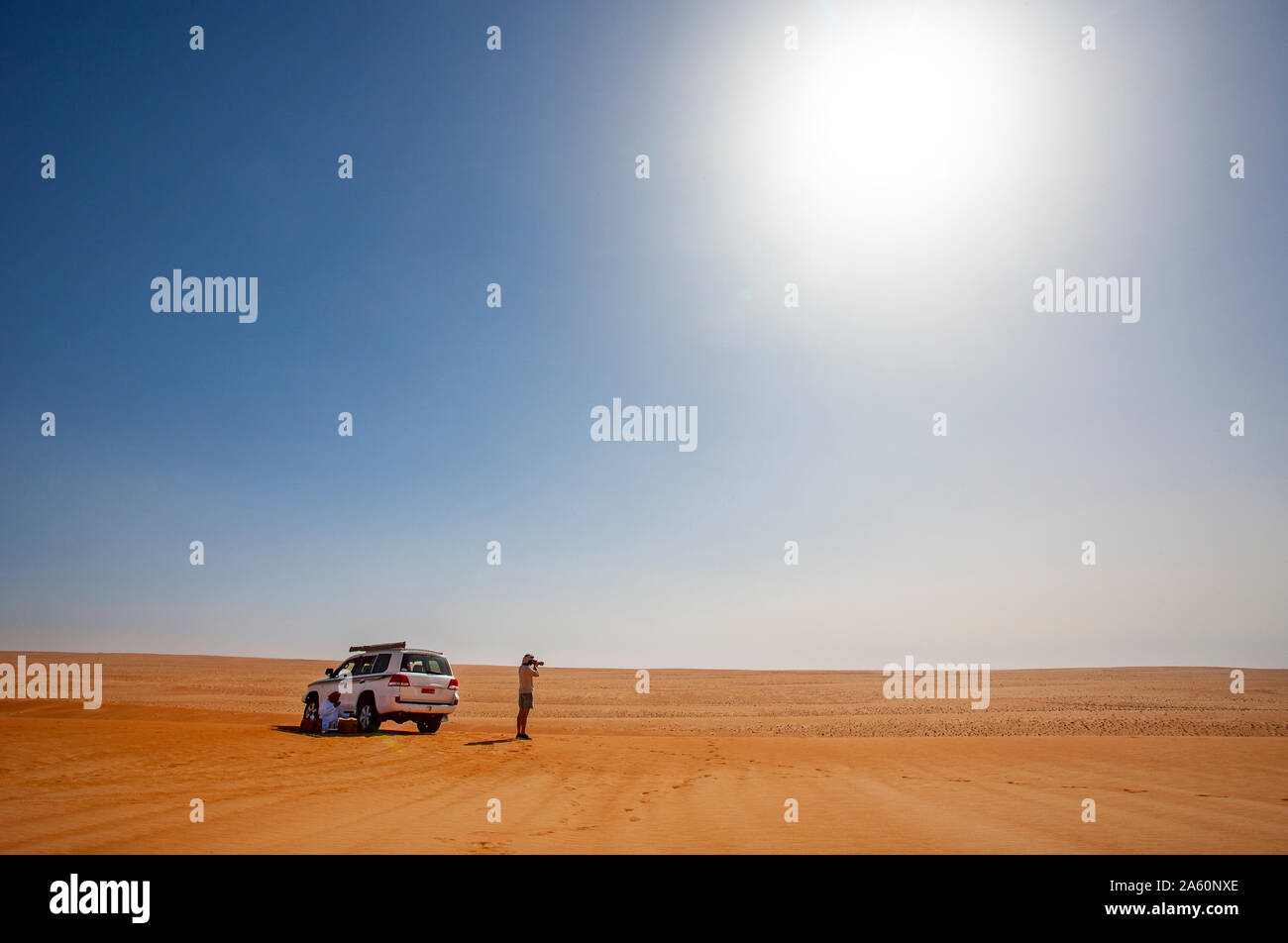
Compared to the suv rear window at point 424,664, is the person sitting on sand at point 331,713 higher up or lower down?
lower down

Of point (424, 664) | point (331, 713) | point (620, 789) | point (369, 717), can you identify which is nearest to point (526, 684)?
point (424, 664)

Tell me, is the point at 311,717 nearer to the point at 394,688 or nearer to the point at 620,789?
the point at 394,688

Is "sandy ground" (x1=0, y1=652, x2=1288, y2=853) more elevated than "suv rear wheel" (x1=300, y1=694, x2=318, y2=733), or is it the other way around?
"sandy ground" (x1=0, y1=652, x2=1288, y2=853)

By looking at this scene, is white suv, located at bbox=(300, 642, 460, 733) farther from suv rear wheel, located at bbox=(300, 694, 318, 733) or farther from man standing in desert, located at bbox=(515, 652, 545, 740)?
man standing in desert, located at bbox=(515, 652, 545, 740)

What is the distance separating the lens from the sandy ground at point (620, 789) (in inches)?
309

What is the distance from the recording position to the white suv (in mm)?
18781

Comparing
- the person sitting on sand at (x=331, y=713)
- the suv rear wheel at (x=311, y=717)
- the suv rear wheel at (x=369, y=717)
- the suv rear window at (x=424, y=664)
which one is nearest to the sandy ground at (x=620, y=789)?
the suv rear wheel at (x=369, y=717)

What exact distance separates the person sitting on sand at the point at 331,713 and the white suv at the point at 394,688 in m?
0.18

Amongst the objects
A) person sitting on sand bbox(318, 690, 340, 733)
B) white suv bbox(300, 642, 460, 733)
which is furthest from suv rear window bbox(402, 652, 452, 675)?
person sitting on sand bbox(318, 690, 340, 733)

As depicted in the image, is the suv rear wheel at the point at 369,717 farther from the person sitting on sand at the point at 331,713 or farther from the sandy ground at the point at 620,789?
the person sitting on sand at the point at 331,713

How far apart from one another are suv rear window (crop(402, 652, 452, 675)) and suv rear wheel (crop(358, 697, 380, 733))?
1.31m

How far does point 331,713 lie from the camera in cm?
1973
